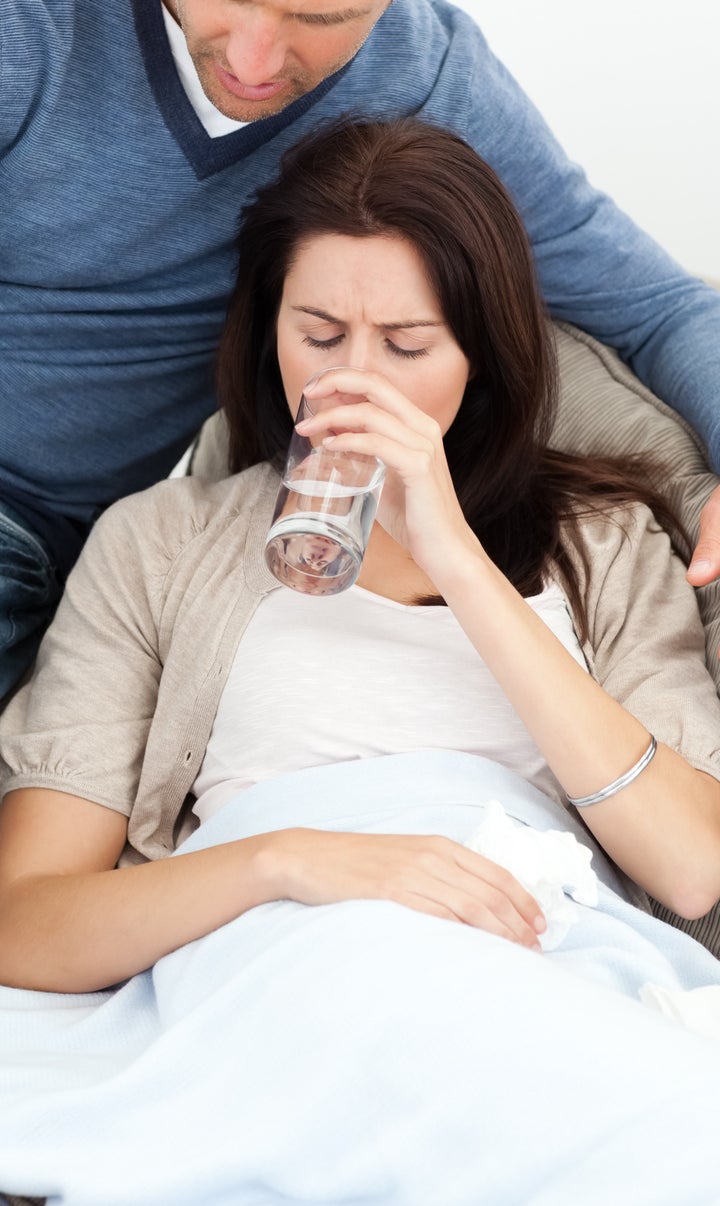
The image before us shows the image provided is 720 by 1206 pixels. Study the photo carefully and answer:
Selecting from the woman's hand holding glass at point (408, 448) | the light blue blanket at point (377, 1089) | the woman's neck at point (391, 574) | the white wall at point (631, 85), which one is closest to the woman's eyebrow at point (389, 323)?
the woman's hand holding glass at point (408, 448)

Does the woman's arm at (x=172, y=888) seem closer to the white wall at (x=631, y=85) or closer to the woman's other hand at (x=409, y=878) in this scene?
the woman's other hand at (x=409, y=878)

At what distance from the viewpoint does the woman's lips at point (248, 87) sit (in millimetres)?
1479

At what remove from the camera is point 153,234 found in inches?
69.6

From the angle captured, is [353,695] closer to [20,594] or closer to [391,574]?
[391,574]

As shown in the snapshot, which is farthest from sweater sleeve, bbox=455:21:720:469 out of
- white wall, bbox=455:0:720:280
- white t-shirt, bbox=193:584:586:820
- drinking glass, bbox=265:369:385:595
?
white wall, bbox=455:0:720:280

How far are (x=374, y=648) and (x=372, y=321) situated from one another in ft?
1.24

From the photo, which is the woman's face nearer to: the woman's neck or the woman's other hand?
the woman's neck

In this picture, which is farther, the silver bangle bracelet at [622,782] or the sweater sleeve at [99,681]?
the sweater sleeve at [99,681]

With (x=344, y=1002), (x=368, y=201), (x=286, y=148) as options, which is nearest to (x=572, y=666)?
(x=344, y=1002)

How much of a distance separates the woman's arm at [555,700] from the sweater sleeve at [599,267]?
0.56 metres

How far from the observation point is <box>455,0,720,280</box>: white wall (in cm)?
273

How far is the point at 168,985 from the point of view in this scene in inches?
49.4

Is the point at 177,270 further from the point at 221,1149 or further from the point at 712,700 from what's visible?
the point at 221,1149

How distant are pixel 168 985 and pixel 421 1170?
0.36 m
